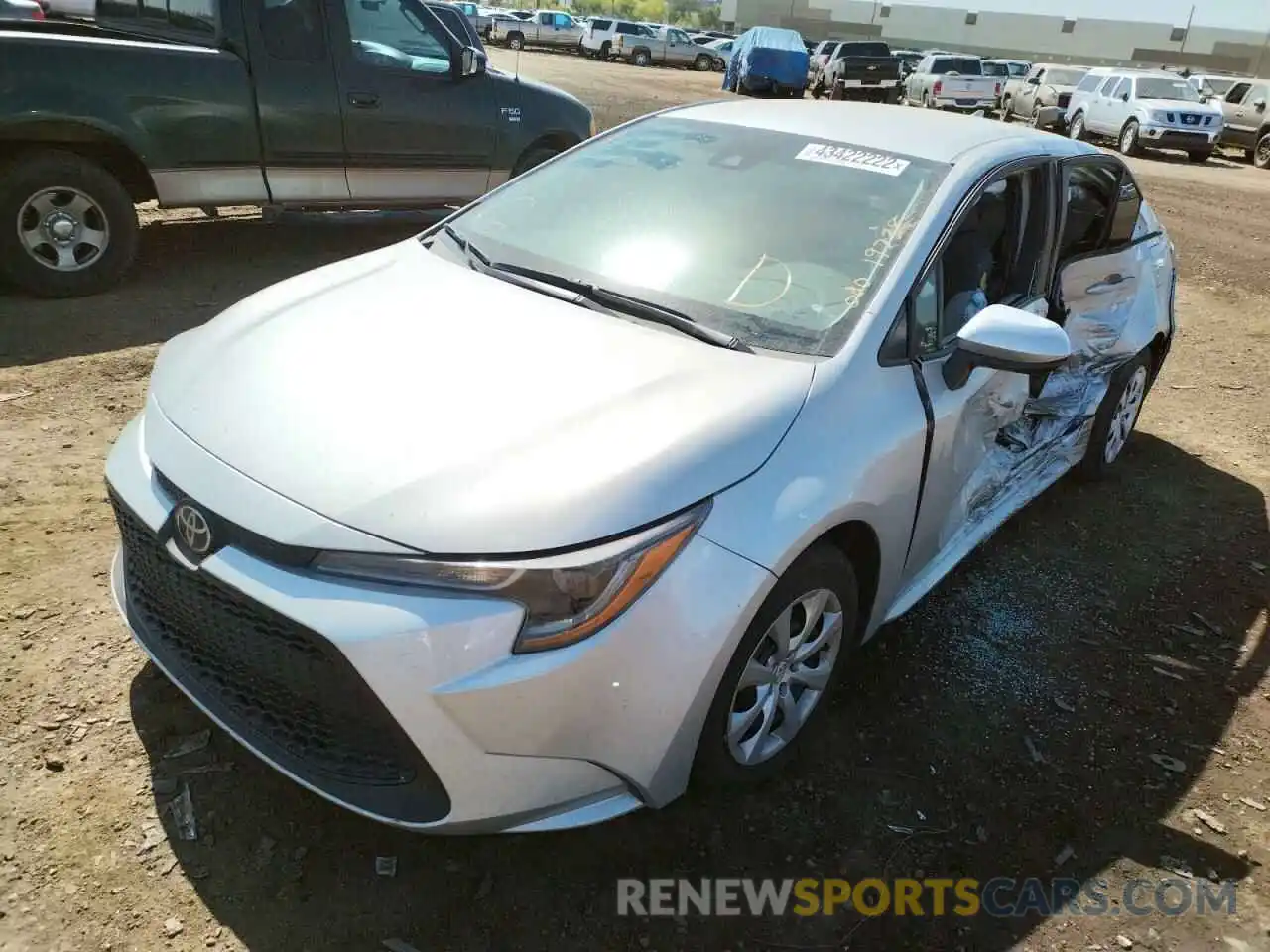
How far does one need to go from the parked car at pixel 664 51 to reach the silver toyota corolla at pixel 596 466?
42.0 m

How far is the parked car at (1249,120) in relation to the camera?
18.8m

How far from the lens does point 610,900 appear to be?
2.19 metres

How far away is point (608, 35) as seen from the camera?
41.4 meters

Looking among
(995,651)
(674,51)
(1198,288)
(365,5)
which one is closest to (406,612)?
(995,651)

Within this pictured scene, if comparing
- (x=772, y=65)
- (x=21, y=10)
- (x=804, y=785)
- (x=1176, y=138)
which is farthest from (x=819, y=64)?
(x=804, y=785)

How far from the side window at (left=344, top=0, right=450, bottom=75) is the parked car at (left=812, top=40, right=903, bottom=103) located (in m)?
23.1

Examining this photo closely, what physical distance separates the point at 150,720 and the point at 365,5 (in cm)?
543

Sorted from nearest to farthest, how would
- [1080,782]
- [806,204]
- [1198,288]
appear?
[1080,782]
[806,204]
[1198,288]

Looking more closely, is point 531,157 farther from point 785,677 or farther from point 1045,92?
point 1045,92

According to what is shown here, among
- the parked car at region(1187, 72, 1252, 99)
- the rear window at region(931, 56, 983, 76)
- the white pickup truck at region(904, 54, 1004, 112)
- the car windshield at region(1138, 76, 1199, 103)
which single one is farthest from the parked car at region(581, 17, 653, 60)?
the car windshield at region(1138, 76, 1199, 103)

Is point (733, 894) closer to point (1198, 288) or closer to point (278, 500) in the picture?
point (278, 500)

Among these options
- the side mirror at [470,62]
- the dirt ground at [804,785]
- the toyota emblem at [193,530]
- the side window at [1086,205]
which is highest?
the side mirror at [470,62]

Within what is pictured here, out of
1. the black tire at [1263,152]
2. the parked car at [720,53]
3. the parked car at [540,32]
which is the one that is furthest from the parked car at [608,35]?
the black tire at [1263,152]

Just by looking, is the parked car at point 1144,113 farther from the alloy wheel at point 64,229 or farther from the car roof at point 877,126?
the alloy wheel at point 64,229
